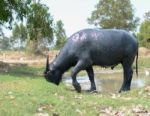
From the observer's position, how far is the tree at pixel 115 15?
64562 millimetres

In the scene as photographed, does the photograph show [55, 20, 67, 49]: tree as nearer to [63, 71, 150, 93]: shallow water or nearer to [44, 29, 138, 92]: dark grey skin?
[63, 71, 150, 93]: shallow water

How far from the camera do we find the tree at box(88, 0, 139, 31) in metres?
64.6

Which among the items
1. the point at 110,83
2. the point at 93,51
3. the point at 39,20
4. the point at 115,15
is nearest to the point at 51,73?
the point at 93,51

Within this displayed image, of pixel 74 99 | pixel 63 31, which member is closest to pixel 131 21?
pixel 63 31

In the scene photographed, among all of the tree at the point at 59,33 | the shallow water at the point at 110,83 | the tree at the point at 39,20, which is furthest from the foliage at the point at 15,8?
the tree at the point at 59,33

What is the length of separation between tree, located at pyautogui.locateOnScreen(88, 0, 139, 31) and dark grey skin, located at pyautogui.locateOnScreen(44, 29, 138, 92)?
49187 mm

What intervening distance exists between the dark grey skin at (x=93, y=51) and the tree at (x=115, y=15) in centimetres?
4919

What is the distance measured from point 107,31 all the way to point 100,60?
950 mm

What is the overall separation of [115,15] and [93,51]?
49.8m

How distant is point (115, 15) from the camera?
2539 inches

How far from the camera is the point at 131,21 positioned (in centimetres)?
6619

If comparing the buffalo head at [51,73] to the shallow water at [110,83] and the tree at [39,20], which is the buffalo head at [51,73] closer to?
the shallow water at [110,83]

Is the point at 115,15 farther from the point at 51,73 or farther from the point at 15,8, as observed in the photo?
the point at 51,73

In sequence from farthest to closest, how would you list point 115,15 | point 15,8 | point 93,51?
point 115,15 → point 15,8 → point 93,51
